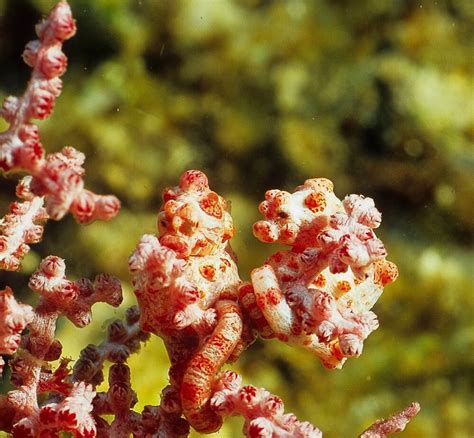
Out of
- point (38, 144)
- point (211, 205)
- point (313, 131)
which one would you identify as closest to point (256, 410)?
point (211, 205)

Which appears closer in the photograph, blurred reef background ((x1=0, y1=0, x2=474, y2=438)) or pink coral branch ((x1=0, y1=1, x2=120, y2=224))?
pink coral branch ((x1=0, y1=1, x2=120, y2=224))

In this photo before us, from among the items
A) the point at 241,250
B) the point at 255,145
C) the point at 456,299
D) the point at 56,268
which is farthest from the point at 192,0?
the point at 56,268

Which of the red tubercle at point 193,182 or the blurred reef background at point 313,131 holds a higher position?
the blurred reef background at point 313,131

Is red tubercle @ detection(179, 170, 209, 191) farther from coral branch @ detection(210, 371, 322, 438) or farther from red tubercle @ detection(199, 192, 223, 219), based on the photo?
coral branch @ detection(210, 371, 322, 438)

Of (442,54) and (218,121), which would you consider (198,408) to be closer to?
(218,121)

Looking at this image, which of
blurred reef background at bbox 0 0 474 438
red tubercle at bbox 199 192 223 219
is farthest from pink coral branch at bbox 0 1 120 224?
blurred reef background at bbox 0 0 474 438

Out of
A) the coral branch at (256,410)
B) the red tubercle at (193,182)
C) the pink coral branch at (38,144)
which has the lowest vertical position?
the coral branch at (256,410)

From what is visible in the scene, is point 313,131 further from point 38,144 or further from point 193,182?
point 38,144

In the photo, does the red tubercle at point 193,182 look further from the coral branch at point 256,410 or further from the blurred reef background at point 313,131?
the blurred reef background at point 313,131

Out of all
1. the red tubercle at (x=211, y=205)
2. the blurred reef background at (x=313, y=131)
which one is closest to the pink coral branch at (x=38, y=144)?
the red tubercle at (x=211, y=205)
